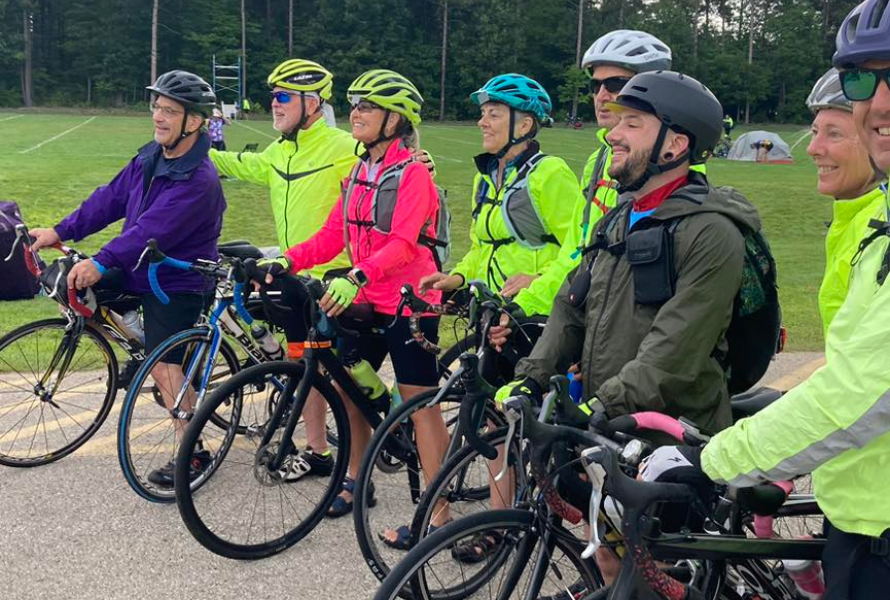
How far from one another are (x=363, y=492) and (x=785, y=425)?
8.30 ft

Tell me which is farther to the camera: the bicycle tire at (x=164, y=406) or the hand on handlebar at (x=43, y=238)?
the hand on handlebar at (x=43, y=238)

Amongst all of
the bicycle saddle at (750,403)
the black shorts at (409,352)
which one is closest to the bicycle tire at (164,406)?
the black shorts at (409,352)

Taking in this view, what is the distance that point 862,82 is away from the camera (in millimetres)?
2088

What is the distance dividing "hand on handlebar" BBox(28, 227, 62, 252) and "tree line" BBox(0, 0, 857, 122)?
60724 millimetres

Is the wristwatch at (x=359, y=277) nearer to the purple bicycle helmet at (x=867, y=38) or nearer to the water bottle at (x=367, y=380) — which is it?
the water bottle at (x=367, y=380)

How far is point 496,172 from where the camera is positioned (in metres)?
4.77

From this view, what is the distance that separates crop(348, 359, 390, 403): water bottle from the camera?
463cm

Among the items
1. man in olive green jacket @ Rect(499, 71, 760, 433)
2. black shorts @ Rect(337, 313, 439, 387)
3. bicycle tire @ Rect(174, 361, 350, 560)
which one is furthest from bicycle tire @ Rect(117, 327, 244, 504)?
man in olive green jacket @ Rect(499, 71, 760, 433)

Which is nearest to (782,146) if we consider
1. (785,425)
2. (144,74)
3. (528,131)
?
(528,131)

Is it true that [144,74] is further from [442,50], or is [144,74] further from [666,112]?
[666,112]

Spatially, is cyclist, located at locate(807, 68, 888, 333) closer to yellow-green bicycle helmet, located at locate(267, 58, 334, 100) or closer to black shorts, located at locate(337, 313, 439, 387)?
black shorts, located at locate(337, 313, 439, 387)

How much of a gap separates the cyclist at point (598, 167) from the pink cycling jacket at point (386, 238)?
2.25 feet

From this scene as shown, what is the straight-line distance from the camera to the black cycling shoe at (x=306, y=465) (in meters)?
4.62

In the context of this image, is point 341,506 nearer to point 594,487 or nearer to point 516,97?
point 516,97
